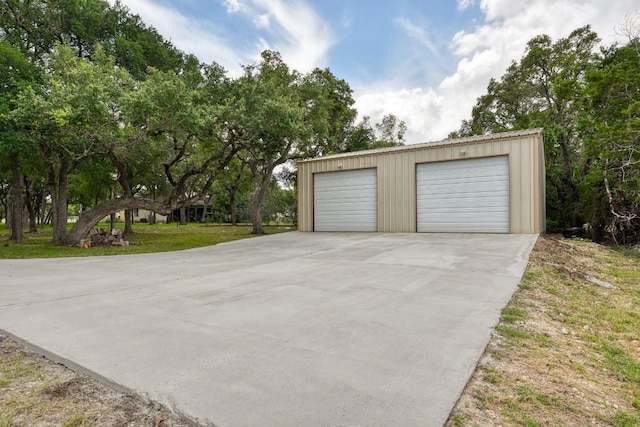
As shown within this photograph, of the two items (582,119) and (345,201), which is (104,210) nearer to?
(345,201)

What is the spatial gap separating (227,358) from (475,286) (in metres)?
3.34

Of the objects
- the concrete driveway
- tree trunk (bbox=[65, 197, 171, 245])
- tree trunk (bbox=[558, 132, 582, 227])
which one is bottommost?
the concrete driveway

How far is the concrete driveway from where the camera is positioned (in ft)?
6.14

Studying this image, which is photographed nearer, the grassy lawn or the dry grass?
the dry grass

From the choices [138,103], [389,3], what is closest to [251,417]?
[138,103]

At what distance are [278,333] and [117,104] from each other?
7937 millimetres

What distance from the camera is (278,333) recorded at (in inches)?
113

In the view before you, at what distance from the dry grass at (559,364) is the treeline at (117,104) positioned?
7917 mm

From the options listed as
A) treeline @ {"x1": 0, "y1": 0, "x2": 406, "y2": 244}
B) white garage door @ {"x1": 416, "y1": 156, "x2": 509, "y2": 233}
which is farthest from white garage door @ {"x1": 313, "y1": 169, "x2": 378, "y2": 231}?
treeline @ {"x1": 0, "y1": 0, "x2": 406, "y2": 244}

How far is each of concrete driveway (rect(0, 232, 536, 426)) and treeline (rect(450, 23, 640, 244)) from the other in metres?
7.55

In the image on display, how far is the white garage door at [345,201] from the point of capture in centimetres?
1312

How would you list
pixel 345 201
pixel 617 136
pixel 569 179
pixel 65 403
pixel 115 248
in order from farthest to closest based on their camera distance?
pixel 569 179, pixel 345 201, pixel 115 248, pixel 617 136, pixel 65 403

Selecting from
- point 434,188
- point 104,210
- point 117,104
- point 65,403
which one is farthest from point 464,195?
point 104,210

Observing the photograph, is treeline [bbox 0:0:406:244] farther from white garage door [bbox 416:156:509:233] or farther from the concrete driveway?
white garage door [bbox 416:156:509:233]
